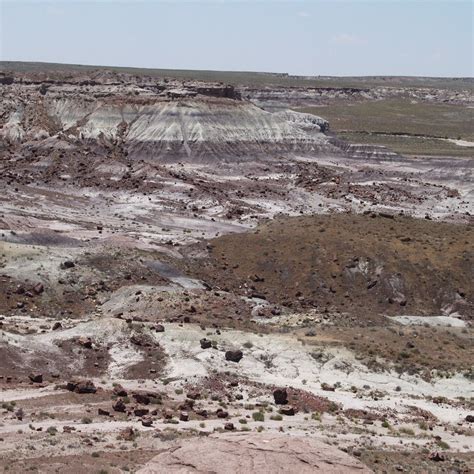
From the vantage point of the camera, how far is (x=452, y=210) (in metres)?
88.2

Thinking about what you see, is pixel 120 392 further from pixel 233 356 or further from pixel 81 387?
pixel 233 356

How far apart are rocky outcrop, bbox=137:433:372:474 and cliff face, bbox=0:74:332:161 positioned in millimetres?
90041

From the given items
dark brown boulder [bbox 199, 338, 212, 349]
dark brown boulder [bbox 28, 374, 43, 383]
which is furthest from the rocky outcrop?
dark brown boulder [bbox 199, 338, 212, 349]

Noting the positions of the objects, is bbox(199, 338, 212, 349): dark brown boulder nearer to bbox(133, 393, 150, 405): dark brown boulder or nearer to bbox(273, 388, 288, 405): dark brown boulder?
bbox(273, 388, 288, 405): dark brown boulder

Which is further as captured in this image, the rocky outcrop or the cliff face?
the cliff face

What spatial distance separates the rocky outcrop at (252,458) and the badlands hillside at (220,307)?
0.17 feet

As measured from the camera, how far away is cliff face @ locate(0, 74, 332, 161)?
10962cm

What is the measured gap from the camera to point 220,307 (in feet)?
147

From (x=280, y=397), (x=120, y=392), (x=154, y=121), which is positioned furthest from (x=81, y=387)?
(x=154, y=121)

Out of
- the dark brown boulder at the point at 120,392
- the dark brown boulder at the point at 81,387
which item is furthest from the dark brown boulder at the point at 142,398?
the dark brown boulder at the point at 81,387

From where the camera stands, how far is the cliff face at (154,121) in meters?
110

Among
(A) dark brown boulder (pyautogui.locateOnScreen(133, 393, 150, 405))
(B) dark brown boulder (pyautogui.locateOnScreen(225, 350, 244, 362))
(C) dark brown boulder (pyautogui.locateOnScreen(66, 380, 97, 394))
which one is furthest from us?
(B) dark brown boulder (pyautogui.locateOnScreen(225, 350, 244, 362))

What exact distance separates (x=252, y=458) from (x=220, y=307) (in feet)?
88.9

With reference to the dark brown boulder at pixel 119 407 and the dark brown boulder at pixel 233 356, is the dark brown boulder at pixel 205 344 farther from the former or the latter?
the dark brown boulder at pixel 119 407
